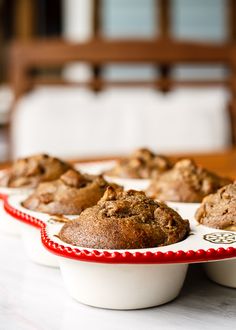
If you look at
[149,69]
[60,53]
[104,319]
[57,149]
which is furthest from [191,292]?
[149,69]

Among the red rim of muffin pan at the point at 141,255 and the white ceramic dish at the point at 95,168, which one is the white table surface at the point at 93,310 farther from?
the white ceramic dish at the point at 95,168

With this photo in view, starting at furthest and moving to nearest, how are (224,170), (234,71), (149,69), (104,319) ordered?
(149,69) < (234,71) < (224,170) < (104,319)

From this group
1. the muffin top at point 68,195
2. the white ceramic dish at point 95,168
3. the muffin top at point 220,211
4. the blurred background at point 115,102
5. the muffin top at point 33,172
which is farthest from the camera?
the blurred background at point 115,102

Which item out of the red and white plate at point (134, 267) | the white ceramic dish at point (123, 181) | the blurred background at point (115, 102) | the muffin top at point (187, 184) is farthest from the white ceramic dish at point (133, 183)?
the blurred background at point (115, 102)

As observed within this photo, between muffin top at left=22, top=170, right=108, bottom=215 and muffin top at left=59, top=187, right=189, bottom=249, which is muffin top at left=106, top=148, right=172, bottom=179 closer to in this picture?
muffin top at left=22, top=170, right=108, bottom=215

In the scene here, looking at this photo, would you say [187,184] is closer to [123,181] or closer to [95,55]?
[123,181]

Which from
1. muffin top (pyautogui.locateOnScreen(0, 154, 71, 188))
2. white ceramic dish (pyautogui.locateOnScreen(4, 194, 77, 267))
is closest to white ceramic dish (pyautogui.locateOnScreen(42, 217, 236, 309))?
white ceramic dish (pyautogui.locateOnScreen(4, 194, 77, 267))

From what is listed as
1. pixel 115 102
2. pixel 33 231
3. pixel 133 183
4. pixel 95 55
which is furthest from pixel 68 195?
pixel 95 55

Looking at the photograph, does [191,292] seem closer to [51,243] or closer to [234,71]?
[51,243]
